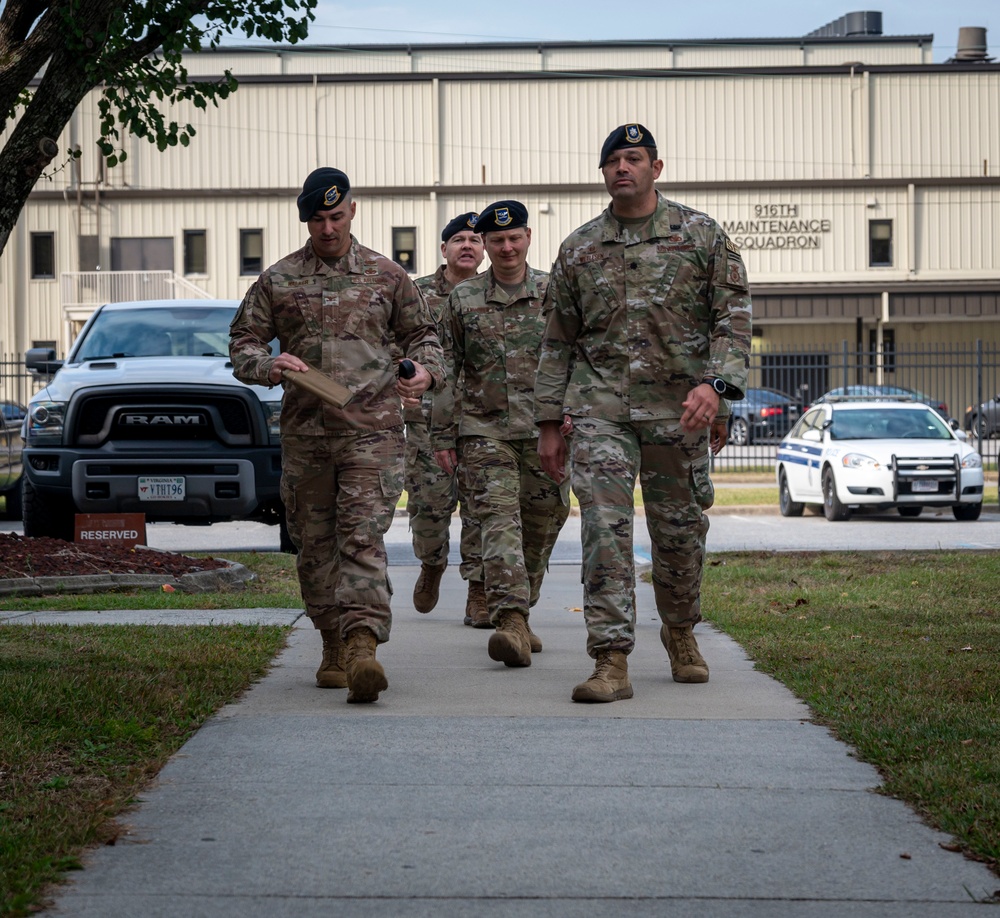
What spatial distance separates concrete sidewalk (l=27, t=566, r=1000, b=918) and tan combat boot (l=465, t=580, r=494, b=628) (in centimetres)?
244

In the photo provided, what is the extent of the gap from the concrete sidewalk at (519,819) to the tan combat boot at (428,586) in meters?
2.56

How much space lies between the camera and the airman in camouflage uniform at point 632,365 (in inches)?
249

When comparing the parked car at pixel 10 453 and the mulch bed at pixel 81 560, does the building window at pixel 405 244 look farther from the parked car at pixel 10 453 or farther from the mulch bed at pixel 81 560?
the mulch bed at pixel 81 560

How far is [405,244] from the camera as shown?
46.8 meters

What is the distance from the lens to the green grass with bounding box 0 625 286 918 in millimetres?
4023

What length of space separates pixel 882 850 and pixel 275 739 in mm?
2180

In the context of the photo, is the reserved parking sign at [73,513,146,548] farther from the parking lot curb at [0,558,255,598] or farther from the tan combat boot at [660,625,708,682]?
the tan combat boot at [660,625,708,682]

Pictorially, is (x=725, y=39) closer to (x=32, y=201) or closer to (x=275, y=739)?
(x=32, y=201)

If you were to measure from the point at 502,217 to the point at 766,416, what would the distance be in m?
28.2

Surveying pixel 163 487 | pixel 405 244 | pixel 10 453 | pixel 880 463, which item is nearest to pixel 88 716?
pixel 163 487

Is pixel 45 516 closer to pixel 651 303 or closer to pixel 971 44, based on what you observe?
pixel 651 303

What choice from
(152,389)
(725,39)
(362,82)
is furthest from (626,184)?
(725,39)

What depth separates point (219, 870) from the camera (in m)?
3.84

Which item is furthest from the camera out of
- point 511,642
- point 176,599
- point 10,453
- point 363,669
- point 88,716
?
point 10,453
